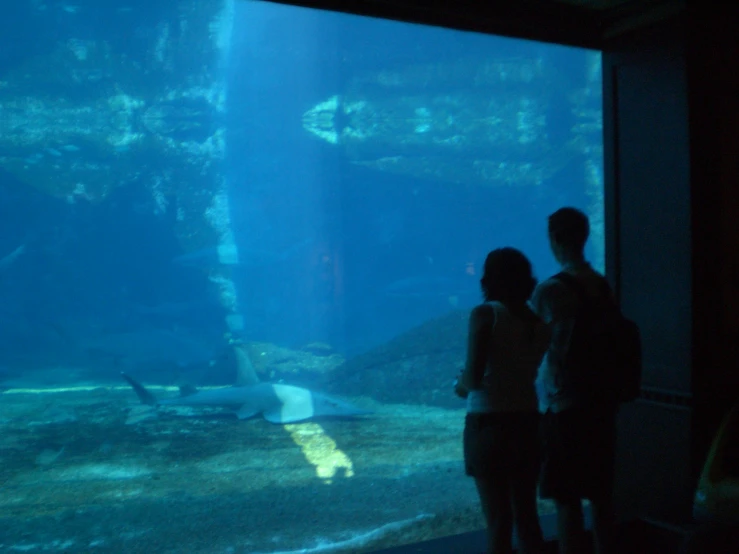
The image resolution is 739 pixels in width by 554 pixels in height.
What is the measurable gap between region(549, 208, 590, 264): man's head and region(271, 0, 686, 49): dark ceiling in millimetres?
1415

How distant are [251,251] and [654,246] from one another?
27.6 meters

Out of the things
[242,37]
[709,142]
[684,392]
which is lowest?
[684,392]

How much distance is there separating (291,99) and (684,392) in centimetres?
4390

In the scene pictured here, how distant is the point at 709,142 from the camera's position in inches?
124

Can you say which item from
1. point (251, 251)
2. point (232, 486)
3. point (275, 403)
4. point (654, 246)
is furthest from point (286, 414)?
point (251, 251)

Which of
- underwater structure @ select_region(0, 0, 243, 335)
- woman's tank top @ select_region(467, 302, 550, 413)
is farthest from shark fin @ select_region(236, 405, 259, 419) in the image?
underwater structure @ select_region(0, 0, 243, 335)

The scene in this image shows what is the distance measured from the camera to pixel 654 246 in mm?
3305

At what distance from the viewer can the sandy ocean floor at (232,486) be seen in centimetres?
398

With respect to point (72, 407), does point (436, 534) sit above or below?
above

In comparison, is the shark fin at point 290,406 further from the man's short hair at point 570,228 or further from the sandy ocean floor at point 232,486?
the man's short hair at point 570,228

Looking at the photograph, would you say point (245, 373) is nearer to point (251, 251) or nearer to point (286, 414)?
point (286, 414)

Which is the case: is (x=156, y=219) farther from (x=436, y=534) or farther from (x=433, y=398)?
(x=436, y=534)

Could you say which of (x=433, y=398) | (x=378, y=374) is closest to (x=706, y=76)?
(x=433, y=398)

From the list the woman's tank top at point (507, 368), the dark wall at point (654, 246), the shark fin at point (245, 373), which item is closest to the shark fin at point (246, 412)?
the shark fin at point (245, 373)
